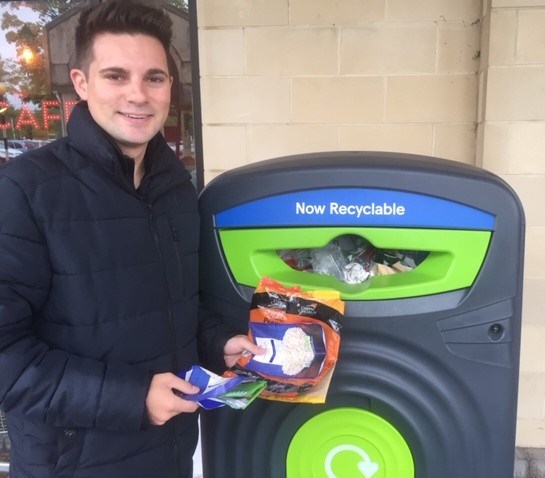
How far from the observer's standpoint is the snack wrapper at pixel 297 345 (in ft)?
3.86

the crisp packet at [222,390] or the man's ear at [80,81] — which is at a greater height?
the man's ear at [80,81]

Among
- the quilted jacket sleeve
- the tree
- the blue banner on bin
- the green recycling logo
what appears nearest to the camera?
the quilted jacket sleeve

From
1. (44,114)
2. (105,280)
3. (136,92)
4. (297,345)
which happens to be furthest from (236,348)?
A: (44,114)

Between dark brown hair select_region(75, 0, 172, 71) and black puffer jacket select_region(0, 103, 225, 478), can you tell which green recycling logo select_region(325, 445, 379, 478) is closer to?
black puffer jacket select_region(0, 103, 225, 478)

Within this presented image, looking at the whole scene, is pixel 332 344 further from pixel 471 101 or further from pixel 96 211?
pixel 471 101

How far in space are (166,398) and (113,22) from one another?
0.79 meters

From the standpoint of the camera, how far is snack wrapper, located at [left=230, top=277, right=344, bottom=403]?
3.86ft

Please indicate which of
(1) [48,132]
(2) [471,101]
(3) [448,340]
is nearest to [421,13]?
(2) [471,101]

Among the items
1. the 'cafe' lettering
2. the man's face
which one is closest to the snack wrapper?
the man's face

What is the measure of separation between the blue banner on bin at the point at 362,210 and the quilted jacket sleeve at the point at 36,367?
1.44ft

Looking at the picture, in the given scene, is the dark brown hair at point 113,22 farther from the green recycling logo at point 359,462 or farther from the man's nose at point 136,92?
the green recycling logo at point 359,462

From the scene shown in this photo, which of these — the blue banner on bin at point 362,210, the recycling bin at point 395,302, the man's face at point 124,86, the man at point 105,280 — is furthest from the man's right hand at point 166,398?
the man's face at point 124,86

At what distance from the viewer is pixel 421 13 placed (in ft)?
8.43

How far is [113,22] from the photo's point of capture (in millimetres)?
1261
